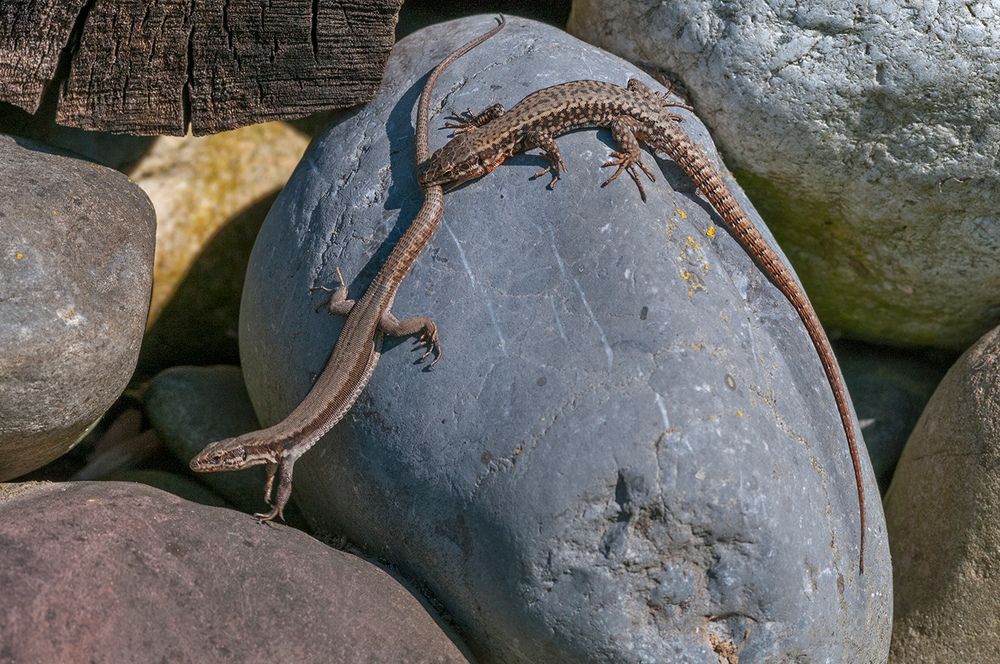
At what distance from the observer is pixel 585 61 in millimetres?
4016

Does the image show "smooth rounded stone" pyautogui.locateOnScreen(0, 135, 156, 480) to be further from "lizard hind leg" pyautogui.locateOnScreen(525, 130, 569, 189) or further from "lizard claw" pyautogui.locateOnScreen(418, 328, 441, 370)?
"lizard hind leg" pyautogui.locateOnScreen(525, 130, 569, 189)

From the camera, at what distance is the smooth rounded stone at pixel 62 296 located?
3.19 meters

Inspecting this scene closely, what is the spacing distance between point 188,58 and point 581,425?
9.12 ft

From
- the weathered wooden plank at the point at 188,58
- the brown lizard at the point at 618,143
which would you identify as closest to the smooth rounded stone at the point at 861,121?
the brown lizard at the point at 618,143

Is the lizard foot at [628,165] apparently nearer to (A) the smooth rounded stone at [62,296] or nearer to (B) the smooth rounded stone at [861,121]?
(B) the smooth rounded stone at [861,121]

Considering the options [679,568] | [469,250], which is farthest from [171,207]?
[679,568]

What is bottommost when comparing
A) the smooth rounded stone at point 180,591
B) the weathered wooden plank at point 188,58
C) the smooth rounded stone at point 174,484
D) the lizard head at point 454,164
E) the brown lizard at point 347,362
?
→ the smooth rounded stone at point 174,484

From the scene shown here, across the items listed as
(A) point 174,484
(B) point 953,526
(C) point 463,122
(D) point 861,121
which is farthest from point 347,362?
(B) point 953,526

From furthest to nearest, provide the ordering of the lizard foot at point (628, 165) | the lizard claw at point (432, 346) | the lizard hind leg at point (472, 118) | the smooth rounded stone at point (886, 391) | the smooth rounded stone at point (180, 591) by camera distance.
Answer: the smooth rounded stone at point (886, 391), the lizard hind leg at point (472, 118), the lizard foot at point (628, 165), the lizard claw at point (432, 346), the smooth rounded stone at point (180, 591)

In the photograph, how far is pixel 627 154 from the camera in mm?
3514

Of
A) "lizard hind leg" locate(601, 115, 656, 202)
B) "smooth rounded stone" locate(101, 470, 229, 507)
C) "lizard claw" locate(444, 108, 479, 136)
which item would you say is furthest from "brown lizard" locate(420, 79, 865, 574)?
"smooth rounded stone" locate(101, 470, 229, 507)

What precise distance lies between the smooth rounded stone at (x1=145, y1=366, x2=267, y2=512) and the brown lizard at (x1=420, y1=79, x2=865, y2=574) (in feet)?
6.46

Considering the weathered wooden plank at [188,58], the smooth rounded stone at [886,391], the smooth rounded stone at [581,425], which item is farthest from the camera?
the smooth rounded stone at [886,391]

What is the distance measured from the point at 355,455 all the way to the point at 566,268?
131 cm
